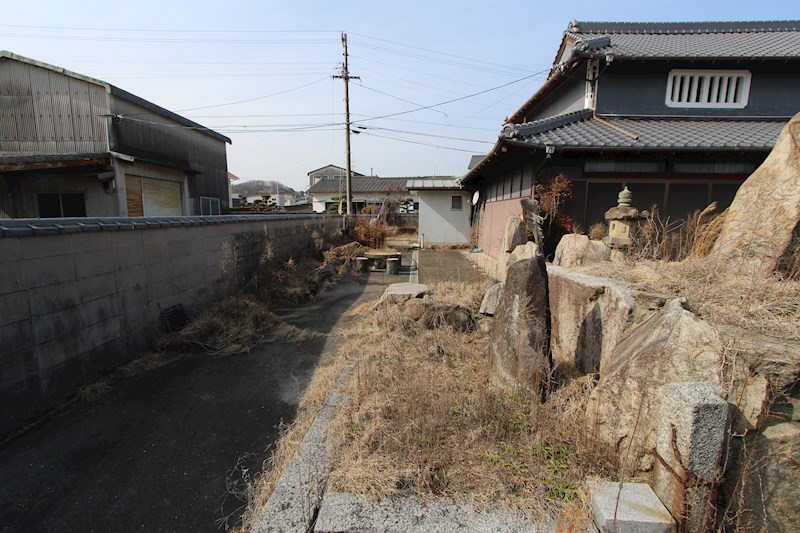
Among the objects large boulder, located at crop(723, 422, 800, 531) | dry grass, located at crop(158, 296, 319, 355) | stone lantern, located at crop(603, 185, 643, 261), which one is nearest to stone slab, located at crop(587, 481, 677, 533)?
large boulder, located at crop(723, 422, 800, 531)

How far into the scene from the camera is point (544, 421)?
9.02ft

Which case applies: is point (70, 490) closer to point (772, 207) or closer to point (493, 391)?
point (493, 391)

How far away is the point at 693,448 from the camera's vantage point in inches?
72.1

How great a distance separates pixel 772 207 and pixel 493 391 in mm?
2998

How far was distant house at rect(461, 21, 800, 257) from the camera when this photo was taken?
7.36 meters

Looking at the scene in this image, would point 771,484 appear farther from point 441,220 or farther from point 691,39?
point 441,220

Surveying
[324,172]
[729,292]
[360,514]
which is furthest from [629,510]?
[324,172]

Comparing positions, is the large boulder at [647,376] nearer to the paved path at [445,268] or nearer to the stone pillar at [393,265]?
the paved path at [445,268]

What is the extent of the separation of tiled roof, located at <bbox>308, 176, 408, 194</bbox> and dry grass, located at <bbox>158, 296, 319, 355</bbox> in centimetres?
2986

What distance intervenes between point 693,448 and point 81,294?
213 inches

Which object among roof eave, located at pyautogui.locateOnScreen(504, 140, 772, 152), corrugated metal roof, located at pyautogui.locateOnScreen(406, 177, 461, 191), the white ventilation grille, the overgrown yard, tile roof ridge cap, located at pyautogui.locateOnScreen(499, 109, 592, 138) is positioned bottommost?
the overgrown yard

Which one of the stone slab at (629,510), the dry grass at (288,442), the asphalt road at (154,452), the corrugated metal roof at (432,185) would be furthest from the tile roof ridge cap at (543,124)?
the corrugated metal roof at (432,185)

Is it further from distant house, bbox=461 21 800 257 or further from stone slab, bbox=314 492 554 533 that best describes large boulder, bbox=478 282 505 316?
stone slab, bbox=314 492 554 533

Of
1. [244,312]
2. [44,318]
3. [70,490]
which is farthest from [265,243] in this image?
[70,490]
